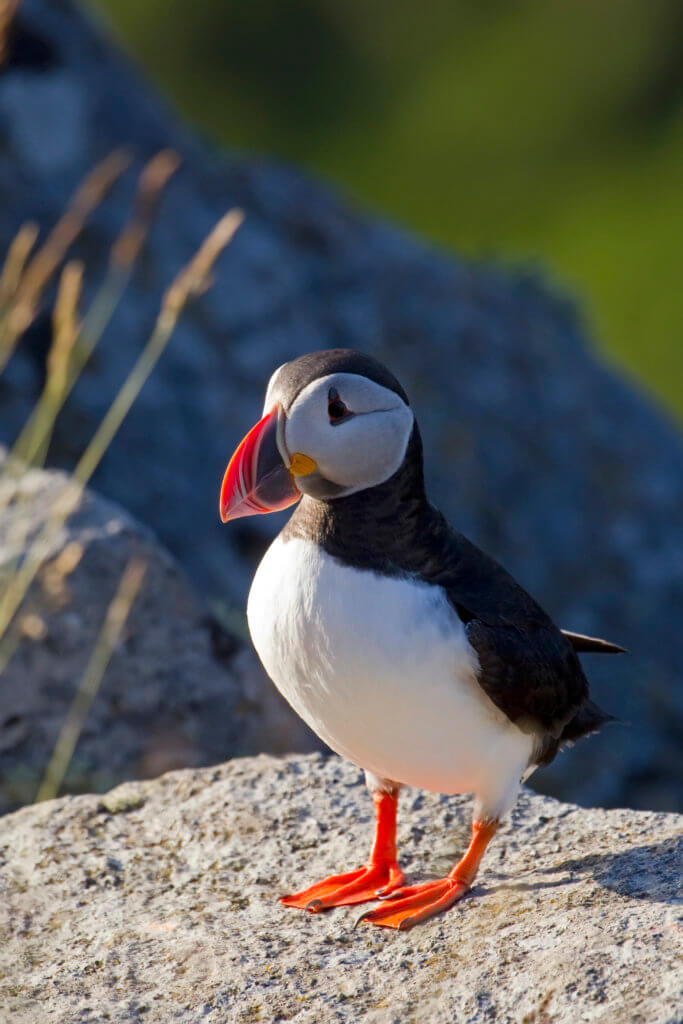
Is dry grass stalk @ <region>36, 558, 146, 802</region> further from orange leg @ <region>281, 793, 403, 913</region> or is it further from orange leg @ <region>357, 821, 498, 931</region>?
orange leg @ <region>357, 821, 498, 931</region>

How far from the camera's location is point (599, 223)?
20.8 metres

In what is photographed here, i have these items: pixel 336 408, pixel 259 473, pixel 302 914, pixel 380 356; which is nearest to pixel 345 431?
pixel 336 408

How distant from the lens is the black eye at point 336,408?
128 inches

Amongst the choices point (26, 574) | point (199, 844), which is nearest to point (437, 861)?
point (199, 844)

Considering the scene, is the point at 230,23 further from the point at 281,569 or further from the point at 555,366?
the point at 281,569

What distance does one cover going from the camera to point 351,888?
3.63 meters

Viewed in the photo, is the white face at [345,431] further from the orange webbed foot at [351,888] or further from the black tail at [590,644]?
the orange webbed foot at [351,888]

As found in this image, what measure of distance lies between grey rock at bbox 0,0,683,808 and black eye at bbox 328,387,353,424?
9.96 ft

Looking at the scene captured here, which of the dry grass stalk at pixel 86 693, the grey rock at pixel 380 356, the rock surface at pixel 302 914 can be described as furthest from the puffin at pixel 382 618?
the grey rock at pixel 380 356

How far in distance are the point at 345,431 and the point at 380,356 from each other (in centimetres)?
414

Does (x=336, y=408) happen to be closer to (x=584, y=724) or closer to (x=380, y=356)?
(x=584, y=724)

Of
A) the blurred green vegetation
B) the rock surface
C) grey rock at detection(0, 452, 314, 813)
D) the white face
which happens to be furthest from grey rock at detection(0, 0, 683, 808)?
the blurred green vegetation

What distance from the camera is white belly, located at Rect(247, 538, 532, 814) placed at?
3322 mm

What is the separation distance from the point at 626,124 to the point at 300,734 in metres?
18.6
